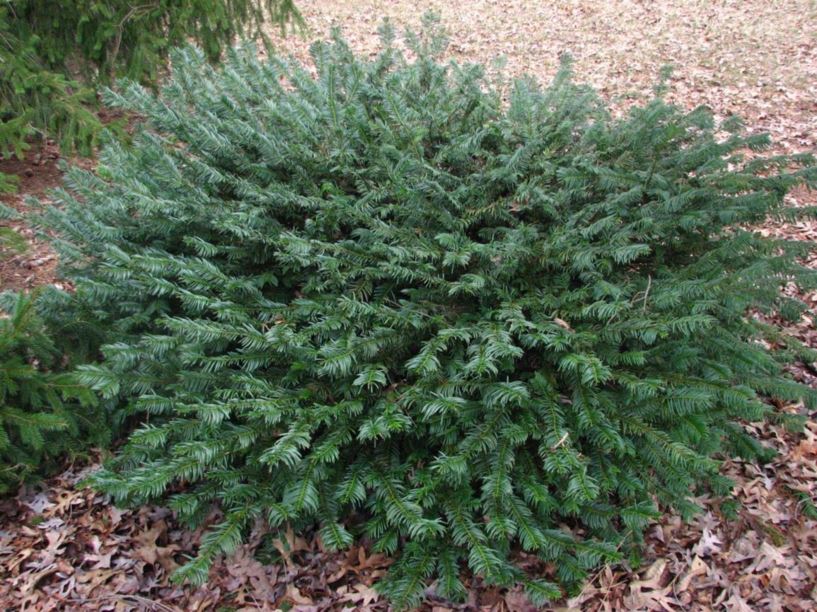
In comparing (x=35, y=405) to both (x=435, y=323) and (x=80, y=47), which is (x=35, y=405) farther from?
(x=80, y=47)

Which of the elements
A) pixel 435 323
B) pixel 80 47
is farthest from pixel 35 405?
pixel 80 47

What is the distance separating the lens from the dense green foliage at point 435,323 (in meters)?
2.35

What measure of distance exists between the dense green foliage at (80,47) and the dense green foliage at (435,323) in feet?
5.58

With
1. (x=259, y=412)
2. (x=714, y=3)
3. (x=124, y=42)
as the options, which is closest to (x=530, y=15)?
(x=714, y=3)

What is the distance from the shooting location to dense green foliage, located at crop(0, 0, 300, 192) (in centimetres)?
445

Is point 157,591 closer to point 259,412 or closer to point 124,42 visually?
point 259,412

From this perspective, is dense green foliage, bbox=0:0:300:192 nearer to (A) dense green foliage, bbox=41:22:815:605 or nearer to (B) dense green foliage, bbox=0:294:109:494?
(A) dense green foliage, bbox=41:22:815:605

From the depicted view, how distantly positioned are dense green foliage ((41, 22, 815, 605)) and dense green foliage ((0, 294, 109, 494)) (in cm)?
25

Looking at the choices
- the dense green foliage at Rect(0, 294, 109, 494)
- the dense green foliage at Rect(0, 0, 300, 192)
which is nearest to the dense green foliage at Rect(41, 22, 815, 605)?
the dense green foliage at Rect(0, 294, 109, 494)

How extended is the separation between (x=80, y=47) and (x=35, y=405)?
381 cm

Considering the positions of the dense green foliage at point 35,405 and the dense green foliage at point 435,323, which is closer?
the dense green foliage at point 435,323

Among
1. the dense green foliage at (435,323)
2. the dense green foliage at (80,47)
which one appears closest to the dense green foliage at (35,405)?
the dense green foliage at (435,323)

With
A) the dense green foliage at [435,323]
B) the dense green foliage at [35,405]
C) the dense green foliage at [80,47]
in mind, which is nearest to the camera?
the dense green foliage at [435,323]

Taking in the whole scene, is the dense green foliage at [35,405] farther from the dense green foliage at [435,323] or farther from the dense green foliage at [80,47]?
the dense green foliage at [80,47]
